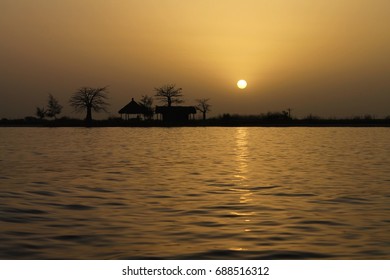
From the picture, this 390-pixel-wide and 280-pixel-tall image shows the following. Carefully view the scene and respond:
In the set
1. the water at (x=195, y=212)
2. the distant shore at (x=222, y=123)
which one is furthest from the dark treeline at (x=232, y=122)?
the water at (x=195, y=212)

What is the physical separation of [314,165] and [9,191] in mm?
12690

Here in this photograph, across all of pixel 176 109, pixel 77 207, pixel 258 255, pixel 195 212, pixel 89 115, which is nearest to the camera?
pixel 258 255

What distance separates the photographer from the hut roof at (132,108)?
298 feet

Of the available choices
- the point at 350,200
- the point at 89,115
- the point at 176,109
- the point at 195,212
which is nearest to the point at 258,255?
the point at 195,212

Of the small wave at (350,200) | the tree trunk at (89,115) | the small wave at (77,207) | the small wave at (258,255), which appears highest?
the tree trunk at (89,115)

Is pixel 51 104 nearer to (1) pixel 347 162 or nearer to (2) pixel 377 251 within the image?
(1) pixel 347 162

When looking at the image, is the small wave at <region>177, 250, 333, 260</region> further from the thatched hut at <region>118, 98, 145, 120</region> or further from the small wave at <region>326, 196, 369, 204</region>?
the thatched hut at <region>118, 98, 145, 120</region>

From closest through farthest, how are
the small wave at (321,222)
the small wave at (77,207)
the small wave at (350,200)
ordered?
the small wave at (321,222) → the small wave at (77,207) → the small wave at (350,200)

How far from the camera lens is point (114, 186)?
17.4 m

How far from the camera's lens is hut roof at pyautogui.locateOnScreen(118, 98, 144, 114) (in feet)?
298

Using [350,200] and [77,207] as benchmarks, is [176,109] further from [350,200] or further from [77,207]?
[77,207]

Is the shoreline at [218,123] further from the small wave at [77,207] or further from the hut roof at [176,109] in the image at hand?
the small wave at [77,207]

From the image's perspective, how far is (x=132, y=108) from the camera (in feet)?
298

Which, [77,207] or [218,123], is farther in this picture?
[218,123]
